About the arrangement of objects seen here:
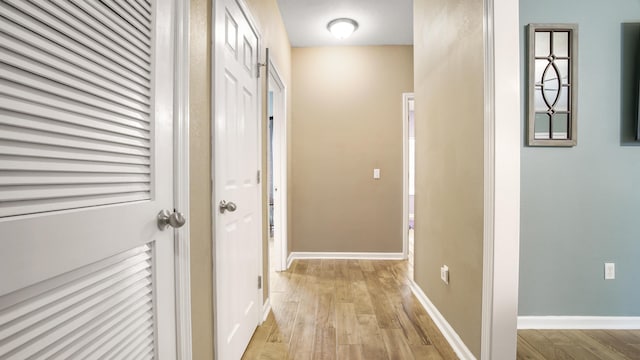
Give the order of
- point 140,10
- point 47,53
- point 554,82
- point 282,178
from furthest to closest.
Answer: point 282,178 < point 554,82 < point 140,10 < point 47,53

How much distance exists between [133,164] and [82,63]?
26cm

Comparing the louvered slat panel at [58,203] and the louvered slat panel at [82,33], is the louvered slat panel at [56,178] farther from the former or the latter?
the louvered slat panel at [82,33]

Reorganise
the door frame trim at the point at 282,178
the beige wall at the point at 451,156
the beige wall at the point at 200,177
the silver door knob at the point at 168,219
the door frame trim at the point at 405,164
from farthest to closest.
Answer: the door frame trim at the point at 405,164
the door frame trim at the point at 282,178
the beige wall at the point at 451,156
the beige wall at the point at 200,177
the silver door knob at the point at 168,219

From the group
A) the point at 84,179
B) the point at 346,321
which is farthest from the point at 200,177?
the point at 346,321

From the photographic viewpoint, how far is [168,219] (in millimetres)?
914

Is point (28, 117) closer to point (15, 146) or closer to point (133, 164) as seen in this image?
point (15, 146)

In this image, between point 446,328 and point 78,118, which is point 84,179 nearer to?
point 78,118

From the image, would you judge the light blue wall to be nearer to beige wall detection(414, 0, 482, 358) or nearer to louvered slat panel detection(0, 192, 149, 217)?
beige wall detection(414, 0, 482, 358)

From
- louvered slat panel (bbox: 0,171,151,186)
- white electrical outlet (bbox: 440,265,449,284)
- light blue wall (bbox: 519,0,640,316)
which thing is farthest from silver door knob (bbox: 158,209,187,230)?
light blue wall (bbox: 519,0,640,316)

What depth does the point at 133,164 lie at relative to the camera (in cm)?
81

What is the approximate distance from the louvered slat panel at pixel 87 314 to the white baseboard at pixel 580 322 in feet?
7.59

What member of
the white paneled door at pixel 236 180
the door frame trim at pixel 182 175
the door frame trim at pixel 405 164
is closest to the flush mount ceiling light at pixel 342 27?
the door frame trim at pixel 405 164

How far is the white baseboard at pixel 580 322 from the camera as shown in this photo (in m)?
2.09

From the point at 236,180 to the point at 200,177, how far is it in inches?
17.6
